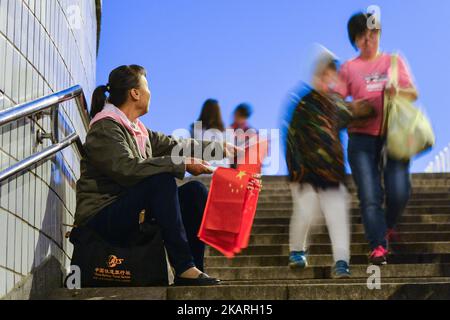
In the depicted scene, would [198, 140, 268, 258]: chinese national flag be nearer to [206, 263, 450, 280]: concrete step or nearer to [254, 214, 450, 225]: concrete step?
[206, 263, 450, 280]: concrete step

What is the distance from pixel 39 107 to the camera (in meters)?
4.71

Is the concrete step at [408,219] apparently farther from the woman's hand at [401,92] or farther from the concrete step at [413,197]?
the woman's hand at [401,92]

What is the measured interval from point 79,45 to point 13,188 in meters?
3.30

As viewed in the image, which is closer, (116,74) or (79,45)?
(116,74)

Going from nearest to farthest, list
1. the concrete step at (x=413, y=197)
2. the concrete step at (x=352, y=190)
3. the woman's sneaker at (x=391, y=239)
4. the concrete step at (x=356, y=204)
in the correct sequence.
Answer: the woman's sneaker at (x=391, y=239), the concrete step at (x=356, y=204), the concrete step at (x=413, y=197), the concrete step at (x=352, y=190)

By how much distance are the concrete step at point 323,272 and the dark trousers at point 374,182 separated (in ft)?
0.76

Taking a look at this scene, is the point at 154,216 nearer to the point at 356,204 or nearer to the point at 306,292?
the point at 306,292

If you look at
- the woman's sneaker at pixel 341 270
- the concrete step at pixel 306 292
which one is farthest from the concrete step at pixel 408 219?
the concrete step at pixel 306 292

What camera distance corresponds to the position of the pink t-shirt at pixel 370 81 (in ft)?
19.9

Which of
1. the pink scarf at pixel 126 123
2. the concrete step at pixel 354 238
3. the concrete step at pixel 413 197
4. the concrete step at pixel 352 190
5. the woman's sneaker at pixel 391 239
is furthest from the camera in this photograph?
the concrete step at pixel 352 190

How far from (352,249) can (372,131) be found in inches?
56.5

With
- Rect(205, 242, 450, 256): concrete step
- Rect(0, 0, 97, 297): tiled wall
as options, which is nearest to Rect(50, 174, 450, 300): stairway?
Rect(205, 242, 450, 256): concrete step

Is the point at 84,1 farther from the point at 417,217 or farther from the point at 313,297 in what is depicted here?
the point at 313,297
